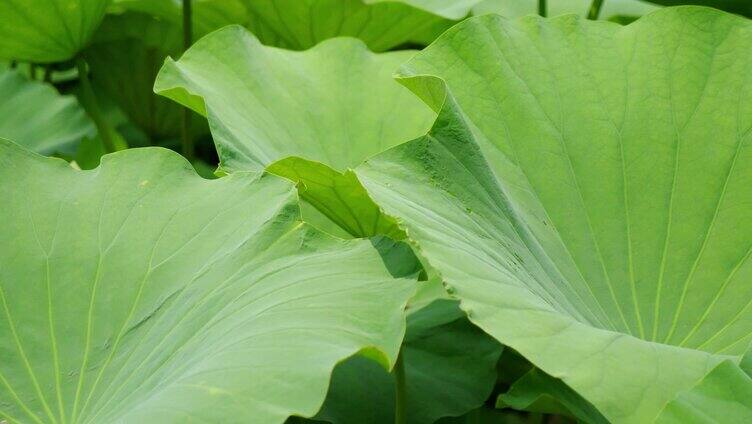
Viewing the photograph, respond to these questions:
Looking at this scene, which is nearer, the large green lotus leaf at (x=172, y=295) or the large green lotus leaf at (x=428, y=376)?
the large green lotus leaf at (x=172, y=295)

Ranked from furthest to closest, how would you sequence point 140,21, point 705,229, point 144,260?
point 140,21 < point 705,229 < point 144,260

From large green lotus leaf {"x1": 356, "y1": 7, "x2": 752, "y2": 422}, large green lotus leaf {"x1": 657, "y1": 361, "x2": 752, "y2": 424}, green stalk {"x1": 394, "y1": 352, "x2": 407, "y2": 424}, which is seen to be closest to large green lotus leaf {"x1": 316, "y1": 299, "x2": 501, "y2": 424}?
green stalk {"x1": 394, "y1": 352, "x2": 407, "y2": 424}

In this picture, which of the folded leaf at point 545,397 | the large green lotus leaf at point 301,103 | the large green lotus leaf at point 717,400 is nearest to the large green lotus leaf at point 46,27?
the large green lotus leaf at point 301,103

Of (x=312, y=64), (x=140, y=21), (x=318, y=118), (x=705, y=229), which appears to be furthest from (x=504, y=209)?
(x=140, y=21)

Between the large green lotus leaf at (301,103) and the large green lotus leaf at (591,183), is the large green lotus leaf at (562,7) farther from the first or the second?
the large green lotus leaf at (591,183)

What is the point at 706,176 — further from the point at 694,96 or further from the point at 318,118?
the point at 318,118

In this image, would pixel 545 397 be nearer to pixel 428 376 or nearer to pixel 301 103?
pixel 428 376

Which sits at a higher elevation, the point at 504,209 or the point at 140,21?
the point at 504,209

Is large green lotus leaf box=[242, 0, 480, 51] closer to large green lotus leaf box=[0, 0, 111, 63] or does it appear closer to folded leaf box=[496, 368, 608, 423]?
large green lotus leaf box=[0, 0, 111, 63]
